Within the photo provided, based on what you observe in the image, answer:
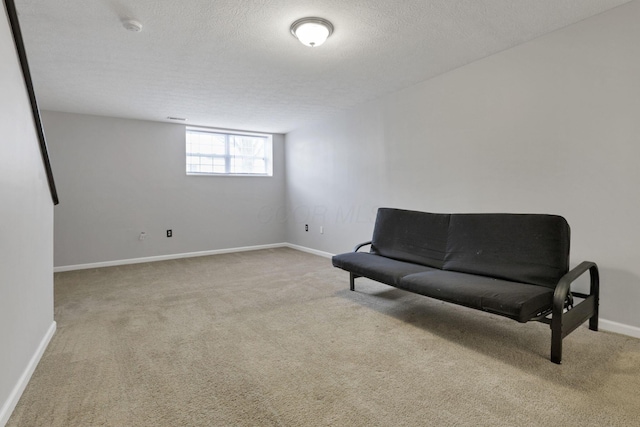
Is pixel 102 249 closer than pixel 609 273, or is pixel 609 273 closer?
pixel 609 273

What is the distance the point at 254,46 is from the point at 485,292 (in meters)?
2.53

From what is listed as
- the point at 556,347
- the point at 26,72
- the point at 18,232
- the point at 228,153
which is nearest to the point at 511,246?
the point at 556,347

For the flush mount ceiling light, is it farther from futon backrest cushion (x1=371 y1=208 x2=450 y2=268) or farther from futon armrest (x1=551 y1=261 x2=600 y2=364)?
futon armrest (x1=551 y1=261 x2=600 y2=364)

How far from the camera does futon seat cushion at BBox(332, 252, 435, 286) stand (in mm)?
2666

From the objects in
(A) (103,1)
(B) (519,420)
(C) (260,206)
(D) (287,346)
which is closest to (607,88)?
(B) (519,420)

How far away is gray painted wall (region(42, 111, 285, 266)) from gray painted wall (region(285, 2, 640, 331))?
2.73 meters

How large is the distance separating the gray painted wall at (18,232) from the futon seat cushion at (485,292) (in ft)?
7.63

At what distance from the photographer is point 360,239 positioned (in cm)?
450

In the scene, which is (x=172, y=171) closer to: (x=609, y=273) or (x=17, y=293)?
(x=17, y=293)

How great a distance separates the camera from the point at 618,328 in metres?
2.29

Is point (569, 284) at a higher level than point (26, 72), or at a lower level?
lower

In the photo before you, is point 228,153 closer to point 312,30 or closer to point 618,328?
point 312,30

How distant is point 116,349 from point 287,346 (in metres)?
1.13

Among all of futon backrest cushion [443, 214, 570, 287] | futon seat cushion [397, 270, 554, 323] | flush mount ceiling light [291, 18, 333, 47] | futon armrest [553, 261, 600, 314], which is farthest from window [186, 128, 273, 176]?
futon armrest [553, 261, 600, 314]
